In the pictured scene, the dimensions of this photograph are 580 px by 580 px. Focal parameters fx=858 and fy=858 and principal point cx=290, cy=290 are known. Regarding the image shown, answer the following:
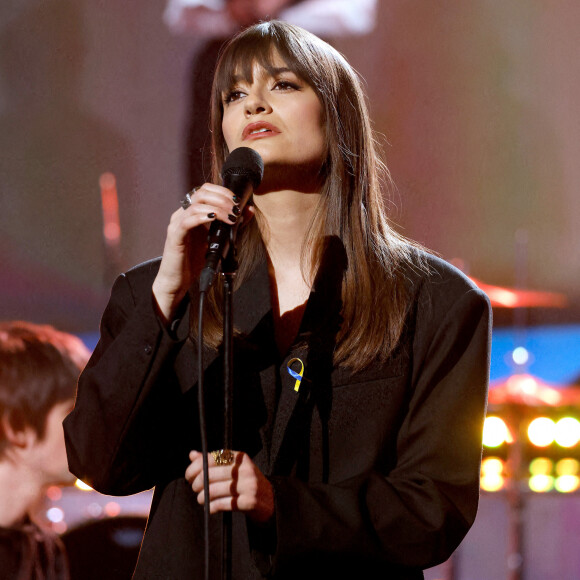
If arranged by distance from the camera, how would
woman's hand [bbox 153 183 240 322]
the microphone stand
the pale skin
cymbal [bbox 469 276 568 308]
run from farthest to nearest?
cymbal [bbox 469 276 568 308] < the pale skin < woman's hand [bbox 153 183 240 322] < the microphone stand

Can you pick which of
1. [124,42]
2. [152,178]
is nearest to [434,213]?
[152,178]

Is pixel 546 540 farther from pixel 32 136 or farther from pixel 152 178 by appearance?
pixel 32 136

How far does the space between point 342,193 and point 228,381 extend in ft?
2.06

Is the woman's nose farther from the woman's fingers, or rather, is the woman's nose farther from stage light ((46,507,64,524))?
stage light ((46,507,64,524))

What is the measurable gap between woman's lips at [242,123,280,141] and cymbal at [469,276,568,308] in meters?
2.06

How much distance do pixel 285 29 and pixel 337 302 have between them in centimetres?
52

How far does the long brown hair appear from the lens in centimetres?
146

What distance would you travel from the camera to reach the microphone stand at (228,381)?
105 cm

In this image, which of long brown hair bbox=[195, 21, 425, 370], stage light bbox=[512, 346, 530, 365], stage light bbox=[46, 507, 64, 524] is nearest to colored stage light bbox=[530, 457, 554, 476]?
stage light bbox=[512, 346, 530, 365]

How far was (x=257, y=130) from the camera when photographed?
1.46 m

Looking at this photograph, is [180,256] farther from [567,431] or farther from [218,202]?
[567,431]

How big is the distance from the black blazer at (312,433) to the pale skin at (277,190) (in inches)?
2.1

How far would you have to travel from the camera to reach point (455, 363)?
4.62 feet

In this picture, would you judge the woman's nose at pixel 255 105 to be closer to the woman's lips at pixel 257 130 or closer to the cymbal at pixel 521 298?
the woman's lips at pixel 257 130
